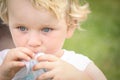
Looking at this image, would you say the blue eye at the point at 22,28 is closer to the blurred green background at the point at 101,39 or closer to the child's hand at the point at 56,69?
the child's hand at the point at 56,69

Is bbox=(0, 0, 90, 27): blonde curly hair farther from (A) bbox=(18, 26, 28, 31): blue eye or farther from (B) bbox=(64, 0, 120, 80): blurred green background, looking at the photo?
(B) bbox=(64, 0, 120, 80): blurred green background

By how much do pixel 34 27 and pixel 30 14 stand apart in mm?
30

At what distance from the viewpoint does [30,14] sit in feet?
3.42

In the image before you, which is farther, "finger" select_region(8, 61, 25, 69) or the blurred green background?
the blurred green background

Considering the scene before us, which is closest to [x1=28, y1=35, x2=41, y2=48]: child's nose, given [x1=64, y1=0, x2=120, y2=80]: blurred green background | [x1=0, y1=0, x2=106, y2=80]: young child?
[x1=0, y1=0, x2=106, y2=80]: young child

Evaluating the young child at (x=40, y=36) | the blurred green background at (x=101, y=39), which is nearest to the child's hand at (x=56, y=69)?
the young child at (x=40, y=36)

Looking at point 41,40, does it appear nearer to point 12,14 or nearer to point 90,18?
point 12,14

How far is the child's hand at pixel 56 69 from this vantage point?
1.00 meters

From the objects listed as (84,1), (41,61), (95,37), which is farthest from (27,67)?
(95,37)

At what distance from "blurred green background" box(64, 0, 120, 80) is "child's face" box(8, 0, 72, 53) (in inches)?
9.7

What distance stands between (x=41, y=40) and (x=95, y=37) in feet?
1.33

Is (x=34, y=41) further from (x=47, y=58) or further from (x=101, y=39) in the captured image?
(x=101, y=39)

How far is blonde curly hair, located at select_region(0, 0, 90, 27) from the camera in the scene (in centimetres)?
103

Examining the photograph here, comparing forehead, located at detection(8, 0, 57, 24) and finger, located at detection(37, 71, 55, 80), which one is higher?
forehead, located at detection(8, 0, 57, 24)
